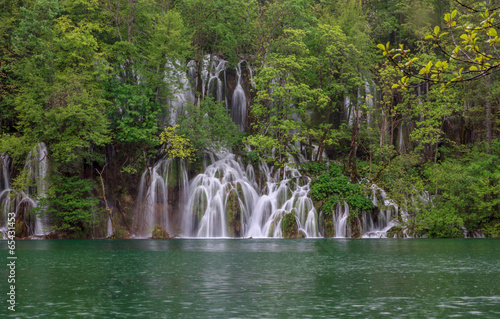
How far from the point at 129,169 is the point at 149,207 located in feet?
9.72

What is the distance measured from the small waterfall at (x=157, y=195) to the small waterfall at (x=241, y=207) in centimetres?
113

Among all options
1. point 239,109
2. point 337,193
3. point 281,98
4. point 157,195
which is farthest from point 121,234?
point 281,98

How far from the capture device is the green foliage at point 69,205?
1291 inches

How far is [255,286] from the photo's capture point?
12.1m

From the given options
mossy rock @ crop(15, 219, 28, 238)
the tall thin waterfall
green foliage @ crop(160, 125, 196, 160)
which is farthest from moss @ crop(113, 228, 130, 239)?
the tall thin waterfall

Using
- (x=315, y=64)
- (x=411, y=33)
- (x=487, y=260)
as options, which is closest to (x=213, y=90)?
(x=315, y=64)

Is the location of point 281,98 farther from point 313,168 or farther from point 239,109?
point 313,168

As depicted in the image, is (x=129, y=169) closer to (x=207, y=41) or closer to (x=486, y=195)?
(x=207, y=41)

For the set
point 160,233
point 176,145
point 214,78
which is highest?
point 214,78

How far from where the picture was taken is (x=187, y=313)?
891 centimetres

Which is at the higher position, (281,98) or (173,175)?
(281,98)

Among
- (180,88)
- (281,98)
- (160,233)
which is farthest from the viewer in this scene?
(281,98)

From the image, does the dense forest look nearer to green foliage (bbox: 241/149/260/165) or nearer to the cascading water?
green foliage (bbox: 241/149/260/165)

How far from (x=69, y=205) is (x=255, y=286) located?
78.3 ft
